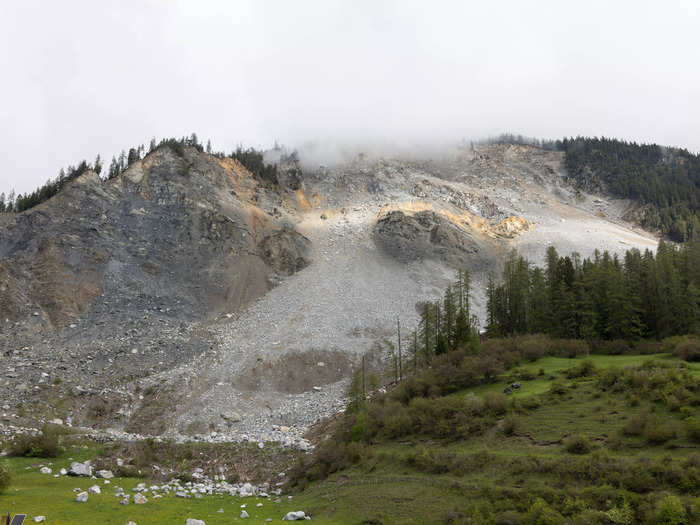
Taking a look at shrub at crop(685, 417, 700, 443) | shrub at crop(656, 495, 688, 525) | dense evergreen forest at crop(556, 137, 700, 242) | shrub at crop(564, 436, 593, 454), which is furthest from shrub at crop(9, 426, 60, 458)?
dense evergreen forest at crop(556, 137, 700, 242)

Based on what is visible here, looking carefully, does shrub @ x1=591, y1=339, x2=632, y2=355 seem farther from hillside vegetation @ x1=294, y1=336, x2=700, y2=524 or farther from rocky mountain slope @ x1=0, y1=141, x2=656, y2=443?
rocky mountain slope @ x1=0, y1=141, x2=656, y2=443

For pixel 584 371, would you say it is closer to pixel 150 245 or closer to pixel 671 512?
pixel 671 512

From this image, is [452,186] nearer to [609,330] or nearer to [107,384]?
[609,330]

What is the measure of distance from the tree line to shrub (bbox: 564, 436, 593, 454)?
88.3 feet

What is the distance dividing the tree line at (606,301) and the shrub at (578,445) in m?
26.9

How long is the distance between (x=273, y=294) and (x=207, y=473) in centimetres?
4035

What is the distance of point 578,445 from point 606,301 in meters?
29.7

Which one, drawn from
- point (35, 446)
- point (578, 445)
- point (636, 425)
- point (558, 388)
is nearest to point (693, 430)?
point (636, 425)

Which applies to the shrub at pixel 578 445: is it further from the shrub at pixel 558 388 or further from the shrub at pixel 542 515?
the shrub at pixel 558 388

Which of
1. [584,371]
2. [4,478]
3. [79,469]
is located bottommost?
[79,469]

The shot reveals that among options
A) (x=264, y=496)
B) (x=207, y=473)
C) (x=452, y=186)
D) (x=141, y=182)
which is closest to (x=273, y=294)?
(x=141, y=182)

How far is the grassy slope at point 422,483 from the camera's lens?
18406 millimetres

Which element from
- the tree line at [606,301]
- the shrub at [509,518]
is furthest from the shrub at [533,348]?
the shrub at [509,518]

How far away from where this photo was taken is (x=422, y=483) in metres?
21.6
